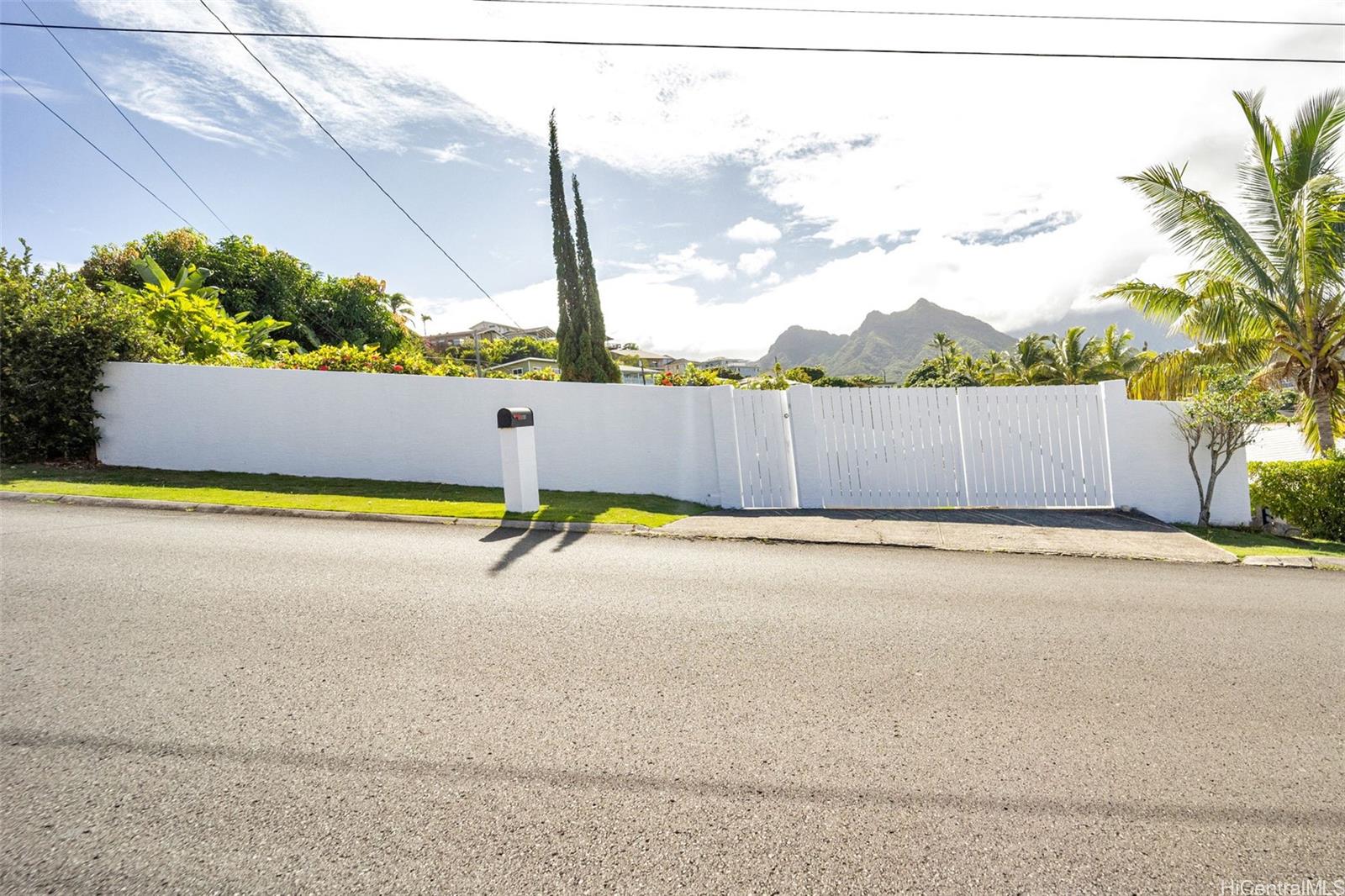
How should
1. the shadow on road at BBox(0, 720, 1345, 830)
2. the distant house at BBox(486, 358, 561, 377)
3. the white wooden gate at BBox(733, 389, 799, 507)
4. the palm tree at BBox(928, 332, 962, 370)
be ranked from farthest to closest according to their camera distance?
the palm tree at BBox(928, 332, 962, 370) → the distant house at BBox(486, 358, 561, 377) → the white wooden gate at BBox(733, 389, 799, 507) → the shadow on road at BBox(0, 720, 1345, 830)

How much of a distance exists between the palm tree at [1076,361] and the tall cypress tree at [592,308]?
99.3 ft

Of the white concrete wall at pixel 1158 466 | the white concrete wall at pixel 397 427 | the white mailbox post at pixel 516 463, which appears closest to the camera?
the white mailbox post at pixel 516 463

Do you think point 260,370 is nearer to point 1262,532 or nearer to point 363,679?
point 363,679

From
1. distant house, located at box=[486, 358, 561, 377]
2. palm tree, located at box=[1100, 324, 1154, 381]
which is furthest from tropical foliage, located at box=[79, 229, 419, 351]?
palm tree, located at box=[1100, 324, 1154, 381]

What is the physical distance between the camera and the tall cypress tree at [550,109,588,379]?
63.2ft

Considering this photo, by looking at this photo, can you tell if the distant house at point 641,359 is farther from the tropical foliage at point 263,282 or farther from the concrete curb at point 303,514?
the concrete curb at point 303,514

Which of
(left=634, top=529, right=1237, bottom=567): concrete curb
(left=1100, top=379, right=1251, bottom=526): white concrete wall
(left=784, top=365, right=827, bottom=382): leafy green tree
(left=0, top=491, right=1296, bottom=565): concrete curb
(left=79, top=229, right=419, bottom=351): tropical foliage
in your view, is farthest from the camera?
(left=784, top=365, right=827, bottom=382): leafy green tree

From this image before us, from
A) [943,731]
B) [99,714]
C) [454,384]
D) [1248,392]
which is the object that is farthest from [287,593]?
[1248,392]

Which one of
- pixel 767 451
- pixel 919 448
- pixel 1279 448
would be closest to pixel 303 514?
pixel 767 451

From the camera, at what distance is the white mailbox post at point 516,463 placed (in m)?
8.72

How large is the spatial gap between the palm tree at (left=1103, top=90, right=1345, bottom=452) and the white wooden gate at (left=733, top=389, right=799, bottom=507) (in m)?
6.92

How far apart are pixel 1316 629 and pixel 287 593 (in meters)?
7.84

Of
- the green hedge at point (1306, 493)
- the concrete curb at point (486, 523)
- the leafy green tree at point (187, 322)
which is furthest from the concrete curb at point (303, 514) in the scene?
the green hedge at point (1306, 493)

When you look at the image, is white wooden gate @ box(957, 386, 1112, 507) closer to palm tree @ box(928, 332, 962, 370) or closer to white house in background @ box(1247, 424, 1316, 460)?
white house in background @ box(1247, 424, 1316, 460)
